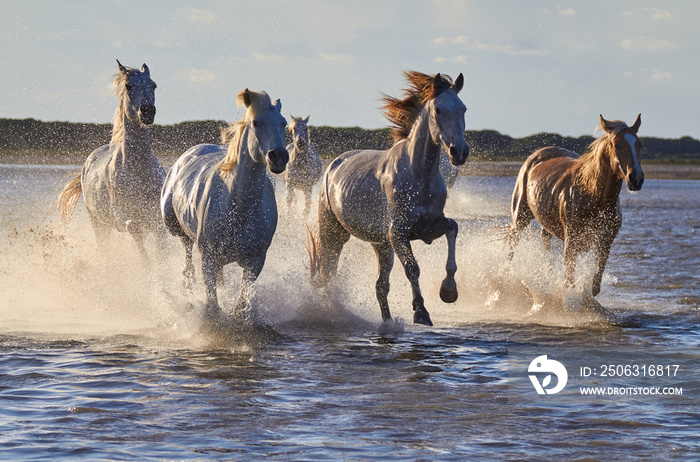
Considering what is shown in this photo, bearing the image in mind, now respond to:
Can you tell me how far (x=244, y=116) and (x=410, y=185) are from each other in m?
1.66

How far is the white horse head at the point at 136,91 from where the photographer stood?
940 cm

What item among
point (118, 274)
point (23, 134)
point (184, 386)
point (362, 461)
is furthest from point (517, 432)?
point (23, 134)

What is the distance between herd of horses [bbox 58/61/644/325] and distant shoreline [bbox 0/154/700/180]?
4980cm

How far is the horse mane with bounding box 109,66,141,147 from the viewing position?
9.73m

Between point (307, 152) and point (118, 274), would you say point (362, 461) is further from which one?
point (307, 152)

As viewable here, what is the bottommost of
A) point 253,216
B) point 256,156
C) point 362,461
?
point 362,461

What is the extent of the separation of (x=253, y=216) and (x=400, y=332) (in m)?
2.04

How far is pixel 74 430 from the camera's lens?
525 cm

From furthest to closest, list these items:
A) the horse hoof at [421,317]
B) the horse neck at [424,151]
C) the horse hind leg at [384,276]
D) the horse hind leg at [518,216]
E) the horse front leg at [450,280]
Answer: the horse hind leg at [518,216], the horse hind leg at [384,276], the horse neck at [424,151], the horse hoof at [421,317], the horse front leg at [450,280]

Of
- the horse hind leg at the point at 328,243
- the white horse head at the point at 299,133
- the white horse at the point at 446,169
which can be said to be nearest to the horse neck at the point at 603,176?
the horse hind leg at the point at 328,243

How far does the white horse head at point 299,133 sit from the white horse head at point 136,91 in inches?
322

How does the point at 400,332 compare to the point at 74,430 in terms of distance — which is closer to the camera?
the point at 74,430

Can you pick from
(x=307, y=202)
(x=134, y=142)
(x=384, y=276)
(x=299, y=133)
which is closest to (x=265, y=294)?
(x=384, y=276)

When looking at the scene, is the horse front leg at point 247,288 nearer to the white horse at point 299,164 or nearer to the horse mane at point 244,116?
the horse mane at point 244,116
